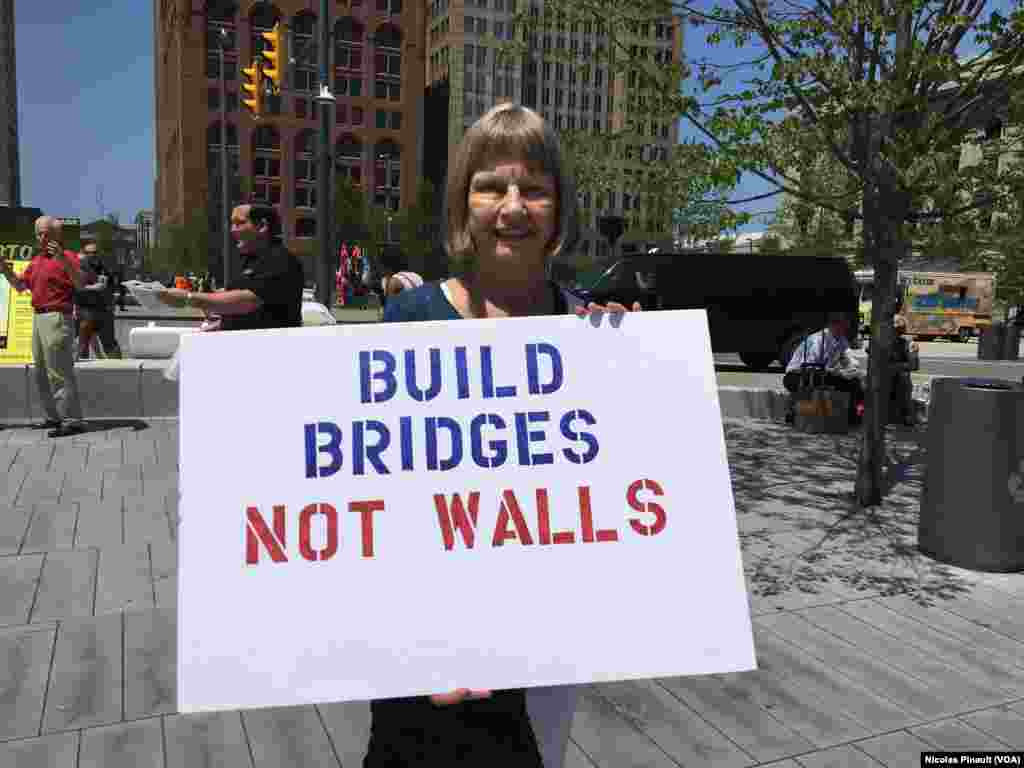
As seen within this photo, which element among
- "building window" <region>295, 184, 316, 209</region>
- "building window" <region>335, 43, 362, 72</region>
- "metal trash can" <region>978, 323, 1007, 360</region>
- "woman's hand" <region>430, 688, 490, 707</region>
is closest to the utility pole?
"woman's hand" <region>430, 688, 490, 707</region>

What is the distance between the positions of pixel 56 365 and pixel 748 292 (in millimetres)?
14299

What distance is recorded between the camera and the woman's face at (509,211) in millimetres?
1816

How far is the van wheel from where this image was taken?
18562 mm

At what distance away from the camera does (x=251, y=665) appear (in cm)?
169

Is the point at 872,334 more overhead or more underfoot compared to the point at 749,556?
more overhead

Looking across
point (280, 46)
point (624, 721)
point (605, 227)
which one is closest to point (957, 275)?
point (605, 227)

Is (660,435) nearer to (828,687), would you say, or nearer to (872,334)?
(828,687)

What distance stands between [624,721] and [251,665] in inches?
74.4

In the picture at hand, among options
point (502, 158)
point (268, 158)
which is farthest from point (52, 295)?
point (268, 158)

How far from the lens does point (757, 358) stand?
18844mm

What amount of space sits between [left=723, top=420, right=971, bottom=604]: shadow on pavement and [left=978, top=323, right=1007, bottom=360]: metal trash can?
19.8 meters

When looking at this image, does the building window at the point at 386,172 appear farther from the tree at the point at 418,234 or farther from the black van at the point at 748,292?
the black van at the point at 748,292

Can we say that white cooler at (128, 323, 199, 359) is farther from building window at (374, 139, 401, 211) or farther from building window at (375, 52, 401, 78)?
building window at (375, 52, 401, 78)

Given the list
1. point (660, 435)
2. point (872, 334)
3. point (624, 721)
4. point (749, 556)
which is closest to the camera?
point (660, 435)
